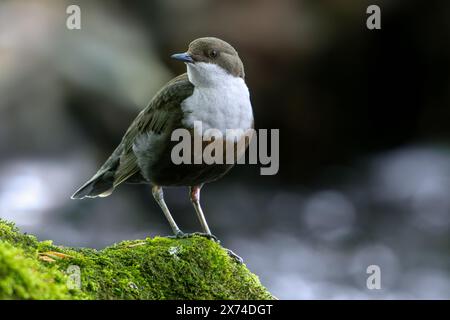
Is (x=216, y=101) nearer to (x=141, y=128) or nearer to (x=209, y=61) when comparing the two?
(x=209, y=61)

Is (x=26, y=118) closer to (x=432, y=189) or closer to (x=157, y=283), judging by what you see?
(x=432, y=189)

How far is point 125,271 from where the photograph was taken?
361 centimetres

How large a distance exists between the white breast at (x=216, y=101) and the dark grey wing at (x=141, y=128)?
0.10m

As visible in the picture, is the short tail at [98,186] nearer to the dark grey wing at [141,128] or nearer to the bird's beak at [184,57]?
the dark grey wing at [141,128]

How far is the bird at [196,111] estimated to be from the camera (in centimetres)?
495

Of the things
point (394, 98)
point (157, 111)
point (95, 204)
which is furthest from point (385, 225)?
point (157, 111)

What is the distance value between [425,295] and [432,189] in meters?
3.07

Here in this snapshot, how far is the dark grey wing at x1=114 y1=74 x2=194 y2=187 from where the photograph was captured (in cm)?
512

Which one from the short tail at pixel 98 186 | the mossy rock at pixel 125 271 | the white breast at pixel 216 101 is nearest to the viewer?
the mossy rock at pixel 125 271

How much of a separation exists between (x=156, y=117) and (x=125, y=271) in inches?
77.1

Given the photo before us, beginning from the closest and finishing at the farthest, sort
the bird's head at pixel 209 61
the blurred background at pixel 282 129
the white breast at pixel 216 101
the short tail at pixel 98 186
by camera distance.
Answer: the white breast at pixel 216 101, the bird's head at pixel 209 61, the short tail at pixel 98 186, the blurred background at pixel 282 129

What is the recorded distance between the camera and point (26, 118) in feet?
39.2

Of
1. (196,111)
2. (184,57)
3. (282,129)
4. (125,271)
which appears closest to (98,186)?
(196,111)

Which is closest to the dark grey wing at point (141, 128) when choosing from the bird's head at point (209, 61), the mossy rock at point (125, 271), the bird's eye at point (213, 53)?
the bird's head at point (209, 61)
